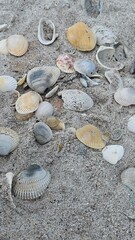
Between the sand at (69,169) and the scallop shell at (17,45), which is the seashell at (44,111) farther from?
the scallop shell at (17,45)

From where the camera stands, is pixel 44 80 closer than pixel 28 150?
No

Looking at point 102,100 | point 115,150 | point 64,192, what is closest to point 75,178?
point 64,192

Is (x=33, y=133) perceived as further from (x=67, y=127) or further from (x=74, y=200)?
(x=74, y=200)

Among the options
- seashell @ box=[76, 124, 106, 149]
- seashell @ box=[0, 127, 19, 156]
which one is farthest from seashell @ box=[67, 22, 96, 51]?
seashell @ box=[0, 127, 19, 156]

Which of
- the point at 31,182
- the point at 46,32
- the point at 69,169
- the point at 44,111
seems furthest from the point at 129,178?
the point at 46,32

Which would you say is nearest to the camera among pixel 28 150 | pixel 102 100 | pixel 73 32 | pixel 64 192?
pixel 64 192

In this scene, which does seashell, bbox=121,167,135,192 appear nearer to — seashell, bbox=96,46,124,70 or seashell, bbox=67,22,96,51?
seashell, bbox=96,46,124,70
